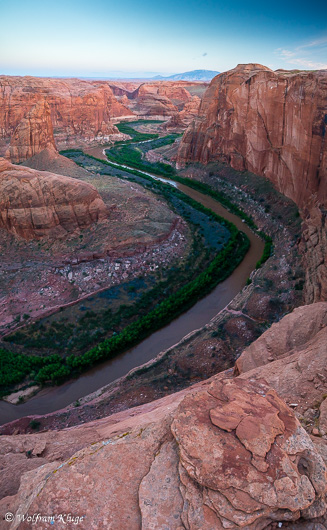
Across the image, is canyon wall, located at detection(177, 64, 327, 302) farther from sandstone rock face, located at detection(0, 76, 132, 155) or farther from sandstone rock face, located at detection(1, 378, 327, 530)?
sandstone rock face, located at detection(0, 76, 132, 155)

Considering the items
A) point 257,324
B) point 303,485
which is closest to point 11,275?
point 257,324

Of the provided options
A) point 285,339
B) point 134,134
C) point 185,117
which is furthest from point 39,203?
point 185,117

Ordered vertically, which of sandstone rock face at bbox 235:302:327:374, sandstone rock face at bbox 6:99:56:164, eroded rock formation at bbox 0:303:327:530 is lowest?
sandstone rock face at bbox 235:302:327:374

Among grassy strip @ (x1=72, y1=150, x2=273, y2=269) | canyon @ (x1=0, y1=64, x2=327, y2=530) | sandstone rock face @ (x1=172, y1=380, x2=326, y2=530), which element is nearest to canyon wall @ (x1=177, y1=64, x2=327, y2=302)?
canyon @ (x1=0, y1=64, x2=327, y2=530)

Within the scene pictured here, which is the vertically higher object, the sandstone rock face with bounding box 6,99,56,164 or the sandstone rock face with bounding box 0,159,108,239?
the sandstone rock face with bounding box 6,99,56,164

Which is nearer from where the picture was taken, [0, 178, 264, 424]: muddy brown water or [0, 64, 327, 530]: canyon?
[0, 64, 327, 530]: canyon

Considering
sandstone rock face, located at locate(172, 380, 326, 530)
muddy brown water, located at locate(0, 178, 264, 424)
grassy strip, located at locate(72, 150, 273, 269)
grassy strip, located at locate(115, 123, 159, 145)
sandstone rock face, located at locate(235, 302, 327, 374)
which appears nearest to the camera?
sandstone rock face, located at locate(172, 380, 326, 530)

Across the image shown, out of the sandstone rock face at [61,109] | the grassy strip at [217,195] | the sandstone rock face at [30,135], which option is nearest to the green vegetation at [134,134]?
the sandstone rock face at [61,109]

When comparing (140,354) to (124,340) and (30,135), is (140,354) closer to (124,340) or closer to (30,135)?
(124,340)
